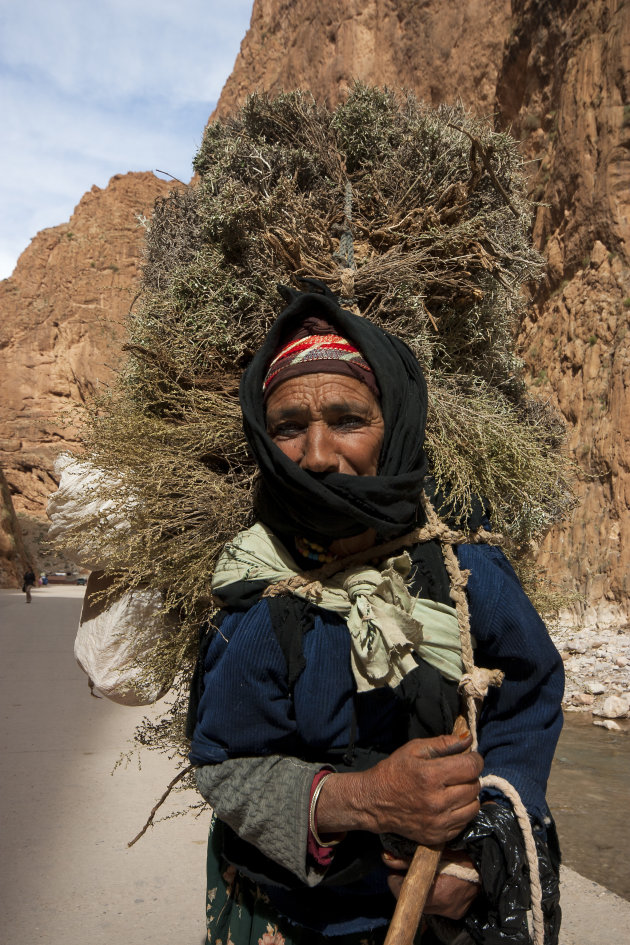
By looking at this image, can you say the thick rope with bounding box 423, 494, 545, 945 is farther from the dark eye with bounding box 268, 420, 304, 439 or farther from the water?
the water

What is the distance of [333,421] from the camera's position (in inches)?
52.2

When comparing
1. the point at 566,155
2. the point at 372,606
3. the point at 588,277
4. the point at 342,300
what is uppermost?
the point at 566,155

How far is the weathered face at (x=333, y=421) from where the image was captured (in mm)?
1300

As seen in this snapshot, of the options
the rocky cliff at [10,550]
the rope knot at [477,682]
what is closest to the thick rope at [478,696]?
the rope knot at [477,682]

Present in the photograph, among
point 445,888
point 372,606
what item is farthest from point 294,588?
point 445,888

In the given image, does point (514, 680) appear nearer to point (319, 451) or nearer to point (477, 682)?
point (477, 682)

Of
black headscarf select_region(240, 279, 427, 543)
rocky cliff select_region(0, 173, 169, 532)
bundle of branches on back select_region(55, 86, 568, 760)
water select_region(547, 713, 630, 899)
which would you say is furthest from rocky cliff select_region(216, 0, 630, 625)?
rocky cliff select_region(0, 173, 169, 532)

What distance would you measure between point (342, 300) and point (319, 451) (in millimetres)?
550

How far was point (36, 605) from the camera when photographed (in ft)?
64.1

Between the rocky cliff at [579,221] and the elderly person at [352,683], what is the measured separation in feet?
33.4

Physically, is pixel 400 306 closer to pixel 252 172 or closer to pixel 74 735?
pixel 252 172

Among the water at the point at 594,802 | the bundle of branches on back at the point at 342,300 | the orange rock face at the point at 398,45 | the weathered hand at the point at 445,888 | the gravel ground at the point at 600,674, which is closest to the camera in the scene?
the weathered hand at the point at 445,888

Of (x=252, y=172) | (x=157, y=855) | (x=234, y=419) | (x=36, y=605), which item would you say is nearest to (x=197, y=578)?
(x=234, y=419)

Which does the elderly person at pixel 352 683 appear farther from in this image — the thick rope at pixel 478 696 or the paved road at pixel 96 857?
the paved road at pixel 96 857
